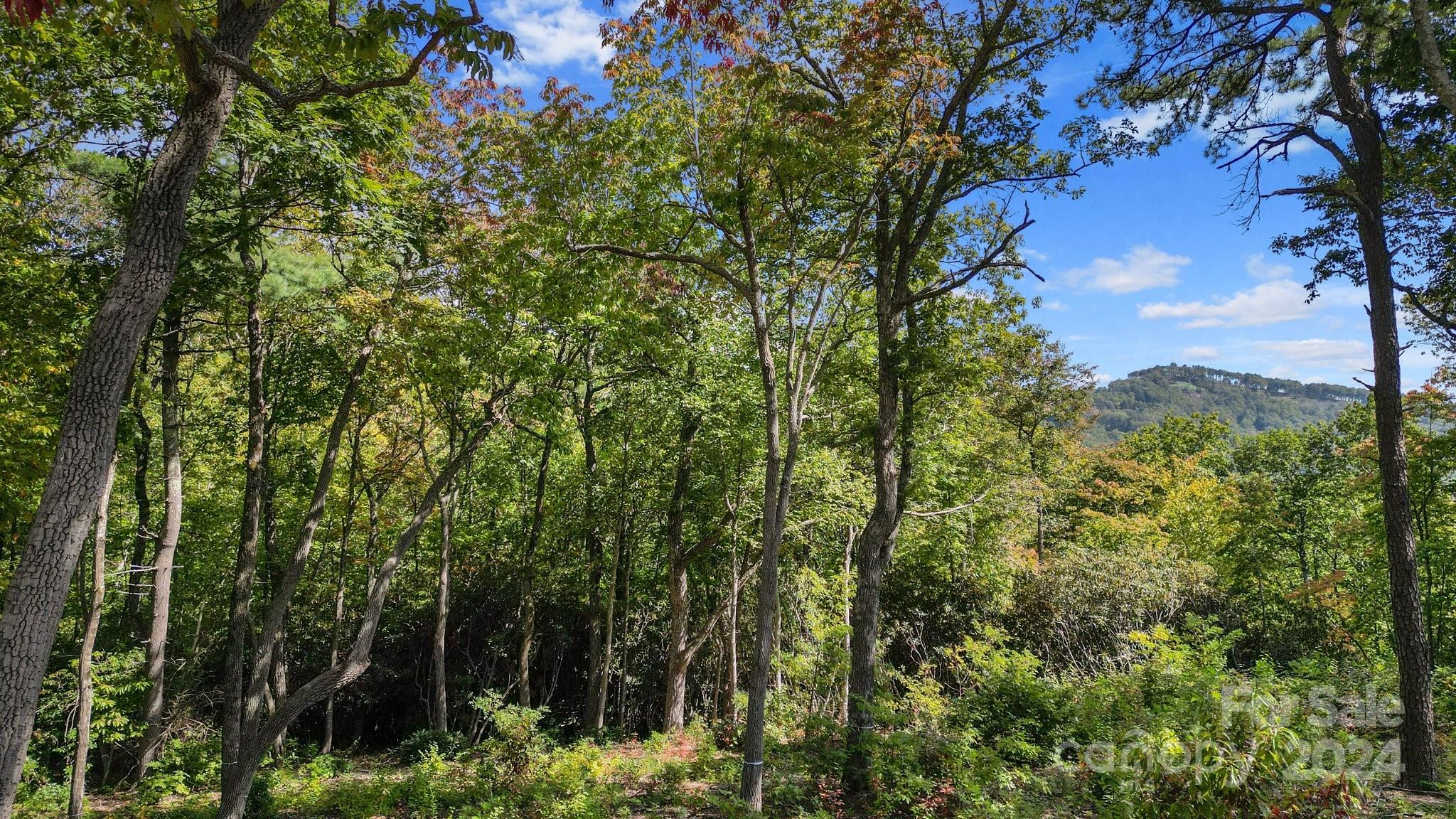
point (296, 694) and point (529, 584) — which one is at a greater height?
point (529, 584)

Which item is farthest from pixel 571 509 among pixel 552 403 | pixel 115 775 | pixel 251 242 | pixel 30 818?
pixel 115 775

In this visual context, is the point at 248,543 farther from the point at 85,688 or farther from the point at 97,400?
the point at 97,400

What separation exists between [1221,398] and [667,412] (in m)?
199

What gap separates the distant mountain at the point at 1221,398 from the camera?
152250 mm

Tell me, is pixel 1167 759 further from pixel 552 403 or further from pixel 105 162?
pixel 105 162

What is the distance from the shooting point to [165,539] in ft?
29.3

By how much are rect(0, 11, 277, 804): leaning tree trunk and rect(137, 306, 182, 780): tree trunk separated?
21.3 feet

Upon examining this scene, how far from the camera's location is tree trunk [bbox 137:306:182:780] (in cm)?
870

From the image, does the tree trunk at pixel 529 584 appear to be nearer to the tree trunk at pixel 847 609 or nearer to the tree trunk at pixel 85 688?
the tree trunk at pixel 847 609

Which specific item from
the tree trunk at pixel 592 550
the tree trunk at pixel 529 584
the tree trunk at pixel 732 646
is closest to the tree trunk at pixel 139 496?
the tree trunk at pixel 529 584

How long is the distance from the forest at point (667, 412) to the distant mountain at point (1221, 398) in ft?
494

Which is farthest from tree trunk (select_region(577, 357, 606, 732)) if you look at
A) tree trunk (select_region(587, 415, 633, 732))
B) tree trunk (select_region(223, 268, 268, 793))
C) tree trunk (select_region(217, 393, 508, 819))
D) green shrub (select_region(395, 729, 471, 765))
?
tree trunk (select_region(223, 268, 268, 793))

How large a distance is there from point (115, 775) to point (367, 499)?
6.02 m

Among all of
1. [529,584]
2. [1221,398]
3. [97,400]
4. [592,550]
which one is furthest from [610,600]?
[1221,398]
